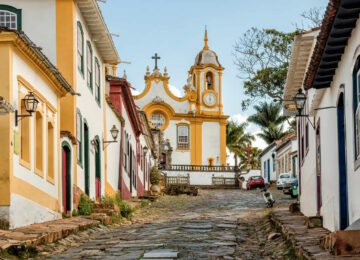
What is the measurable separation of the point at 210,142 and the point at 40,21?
47.0 metres

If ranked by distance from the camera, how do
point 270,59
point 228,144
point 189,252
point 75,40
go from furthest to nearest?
1. point 228,144
2. point 270,59
3. point 75,40
4. point 189,252

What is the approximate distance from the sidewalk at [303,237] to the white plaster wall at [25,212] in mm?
4932

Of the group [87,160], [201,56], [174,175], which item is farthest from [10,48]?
[201,56]

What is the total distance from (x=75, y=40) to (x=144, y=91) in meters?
45.1

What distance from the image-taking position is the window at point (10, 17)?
56.5 feet

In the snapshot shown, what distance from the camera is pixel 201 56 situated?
66.6 metres

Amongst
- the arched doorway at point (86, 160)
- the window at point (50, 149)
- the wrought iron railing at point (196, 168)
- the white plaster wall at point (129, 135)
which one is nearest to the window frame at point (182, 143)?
the wrought iron railing at point (196, 168)

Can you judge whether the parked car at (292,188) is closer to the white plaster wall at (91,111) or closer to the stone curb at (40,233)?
the white plaster wall at (91,111)

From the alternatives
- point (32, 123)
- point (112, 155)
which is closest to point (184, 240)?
point (32, 123)

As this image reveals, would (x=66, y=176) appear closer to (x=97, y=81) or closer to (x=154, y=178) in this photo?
(x=97, y=81)

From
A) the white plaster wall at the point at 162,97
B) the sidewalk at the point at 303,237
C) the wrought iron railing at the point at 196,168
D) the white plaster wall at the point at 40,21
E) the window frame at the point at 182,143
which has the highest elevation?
the white plaster wall at the point at 162,97

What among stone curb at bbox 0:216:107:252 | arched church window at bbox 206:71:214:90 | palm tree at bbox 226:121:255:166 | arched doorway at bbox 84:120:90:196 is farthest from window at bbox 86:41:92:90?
palm tree at bbox 226:121:255:166

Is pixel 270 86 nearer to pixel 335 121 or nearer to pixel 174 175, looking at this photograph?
pixel 174 175

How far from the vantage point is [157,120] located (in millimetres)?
63188
